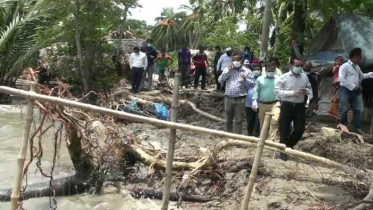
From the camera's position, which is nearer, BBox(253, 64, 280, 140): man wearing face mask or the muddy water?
the muddy water

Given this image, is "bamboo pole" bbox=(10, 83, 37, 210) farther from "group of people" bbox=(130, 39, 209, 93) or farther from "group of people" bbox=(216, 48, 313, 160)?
"group of people" bbox=(130, 39, 209, 93)

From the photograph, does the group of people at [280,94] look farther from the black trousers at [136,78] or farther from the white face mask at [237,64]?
the black trousers at [136,78]

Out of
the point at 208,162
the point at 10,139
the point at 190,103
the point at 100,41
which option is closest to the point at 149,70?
the point at 100,41

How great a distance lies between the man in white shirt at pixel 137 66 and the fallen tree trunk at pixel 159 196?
8.40 meters

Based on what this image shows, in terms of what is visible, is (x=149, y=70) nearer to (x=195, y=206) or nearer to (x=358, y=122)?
(x=358, y=122)

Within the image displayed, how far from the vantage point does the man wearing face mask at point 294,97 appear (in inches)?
277

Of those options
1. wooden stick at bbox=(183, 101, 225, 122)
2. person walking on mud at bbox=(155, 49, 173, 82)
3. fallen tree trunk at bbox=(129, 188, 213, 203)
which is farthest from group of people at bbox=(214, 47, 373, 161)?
person walking on mud at bbox=(155, 49, 173, 82)

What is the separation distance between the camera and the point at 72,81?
14.8 metres

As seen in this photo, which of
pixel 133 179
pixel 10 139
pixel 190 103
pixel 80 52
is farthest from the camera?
pixel 80 52

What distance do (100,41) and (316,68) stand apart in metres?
6.59

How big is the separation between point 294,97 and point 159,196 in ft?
7.96

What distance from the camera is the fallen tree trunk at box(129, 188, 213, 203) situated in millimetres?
6151

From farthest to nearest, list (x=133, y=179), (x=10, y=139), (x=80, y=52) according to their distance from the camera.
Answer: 1. (x=80, y=52)
2. (x=10, y=139)
3. (x=133, y=179)

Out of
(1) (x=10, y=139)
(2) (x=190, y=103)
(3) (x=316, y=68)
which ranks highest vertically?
(3) (x=316, y=68)
